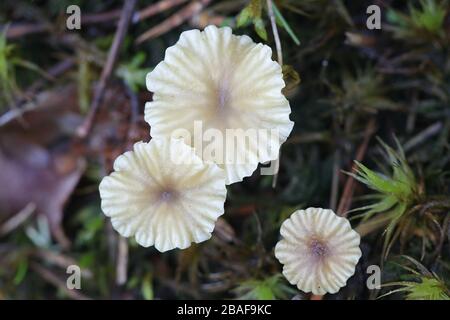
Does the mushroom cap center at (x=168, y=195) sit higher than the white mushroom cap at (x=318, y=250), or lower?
higher

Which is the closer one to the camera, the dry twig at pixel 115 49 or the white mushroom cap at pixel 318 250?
the white mushroom cap at pixel 318 250

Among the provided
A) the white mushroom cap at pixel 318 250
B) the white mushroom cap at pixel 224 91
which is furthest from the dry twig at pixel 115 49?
the white mushroom cap at pixel 318 250

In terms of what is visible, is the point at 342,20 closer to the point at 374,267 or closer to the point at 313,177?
the point at 313,177

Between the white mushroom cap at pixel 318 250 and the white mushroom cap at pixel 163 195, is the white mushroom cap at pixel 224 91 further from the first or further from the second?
the white mushroom cap at pixel 318 250

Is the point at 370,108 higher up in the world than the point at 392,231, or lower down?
higher up

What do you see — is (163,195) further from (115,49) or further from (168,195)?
(115,49)

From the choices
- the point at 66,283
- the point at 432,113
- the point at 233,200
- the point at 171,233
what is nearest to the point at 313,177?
the point at 233,200
